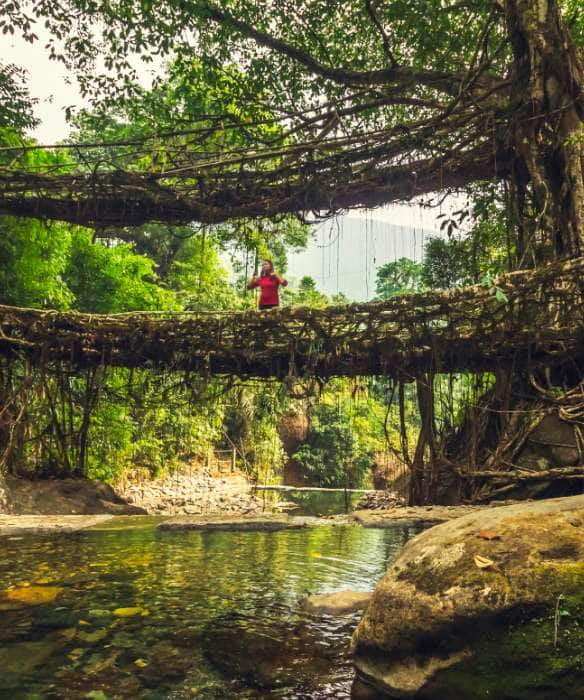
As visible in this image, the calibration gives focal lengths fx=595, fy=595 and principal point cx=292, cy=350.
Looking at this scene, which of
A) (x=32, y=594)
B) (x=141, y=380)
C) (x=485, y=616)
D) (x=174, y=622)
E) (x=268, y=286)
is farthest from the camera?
(x=141, y=380)

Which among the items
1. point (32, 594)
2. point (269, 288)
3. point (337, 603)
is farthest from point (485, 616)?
point (269, 288)

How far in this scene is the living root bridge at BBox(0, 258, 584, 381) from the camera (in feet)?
18.4

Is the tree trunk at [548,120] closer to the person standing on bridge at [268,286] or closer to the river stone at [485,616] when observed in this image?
the person standing on bridge at [268,286]

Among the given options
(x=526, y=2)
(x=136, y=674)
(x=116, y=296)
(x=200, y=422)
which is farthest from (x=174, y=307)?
(x=136, y=674)

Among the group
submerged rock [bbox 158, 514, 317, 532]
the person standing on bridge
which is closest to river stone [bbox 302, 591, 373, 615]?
submerged rock [bbox 158, 514, 317, 532]

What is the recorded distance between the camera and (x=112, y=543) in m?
6.32

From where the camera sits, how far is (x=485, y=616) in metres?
2.56

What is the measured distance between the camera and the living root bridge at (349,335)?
562cm

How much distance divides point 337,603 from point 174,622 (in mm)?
1110

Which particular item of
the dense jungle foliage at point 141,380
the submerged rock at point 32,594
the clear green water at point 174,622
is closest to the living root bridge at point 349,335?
the dense jungle foliage at point 141,380

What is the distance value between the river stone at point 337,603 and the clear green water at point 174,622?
9cm

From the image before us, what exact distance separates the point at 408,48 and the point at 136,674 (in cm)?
765

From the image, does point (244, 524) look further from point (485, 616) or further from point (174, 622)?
point (485, 616)

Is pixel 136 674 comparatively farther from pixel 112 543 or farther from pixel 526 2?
pixel 526 2
